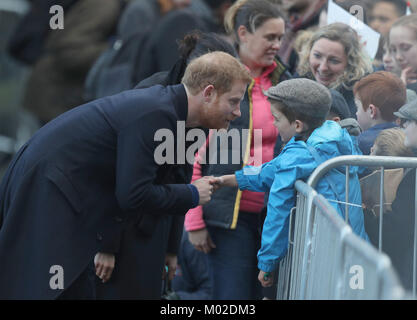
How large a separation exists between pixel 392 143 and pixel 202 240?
1209 mm

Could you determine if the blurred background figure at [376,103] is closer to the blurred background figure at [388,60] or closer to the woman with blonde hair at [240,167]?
the blurred background figure at [388,60]

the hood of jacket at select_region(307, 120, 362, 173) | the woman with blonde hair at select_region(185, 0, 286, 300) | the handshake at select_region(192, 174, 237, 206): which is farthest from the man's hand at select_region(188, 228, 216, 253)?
the hood of jacket at select_region(307, 120, 362, 173)

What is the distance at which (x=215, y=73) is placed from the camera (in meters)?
3.66

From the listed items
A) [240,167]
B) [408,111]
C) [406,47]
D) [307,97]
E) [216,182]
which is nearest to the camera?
[307,97]

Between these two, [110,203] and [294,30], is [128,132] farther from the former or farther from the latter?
[294,30]

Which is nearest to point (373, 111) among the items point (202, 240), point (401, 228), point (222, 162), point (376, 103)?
point (376, 103)

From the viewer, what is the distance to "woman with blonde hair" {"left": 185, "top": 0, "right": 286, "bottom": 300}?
4523mm

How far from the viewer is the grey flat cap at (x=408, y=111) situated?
3906 mm

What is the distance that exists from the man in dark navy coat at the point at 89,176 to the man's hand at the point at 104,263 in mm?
338

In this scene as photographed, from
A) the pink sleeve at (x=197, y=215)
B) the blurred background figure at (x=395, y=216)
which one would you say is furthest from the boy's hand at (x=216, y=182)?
the blurred background figure at (x=395, y=216)

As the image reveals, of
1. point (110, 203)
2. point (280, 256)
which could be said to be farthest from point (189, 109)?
point (280, 256)

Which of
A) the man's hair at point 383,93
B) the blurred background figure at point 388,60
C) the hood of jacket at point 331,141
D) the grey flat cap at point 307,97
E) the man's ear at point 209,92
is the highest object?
the blurred background figure at point 388,60

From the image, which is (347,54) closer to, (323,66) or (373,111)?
(323,66)

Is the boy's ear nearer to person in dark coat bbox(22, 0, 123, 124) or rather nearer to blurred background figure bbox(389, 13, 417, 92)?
blurred background figure bbox(389, 13, 417, 92)
